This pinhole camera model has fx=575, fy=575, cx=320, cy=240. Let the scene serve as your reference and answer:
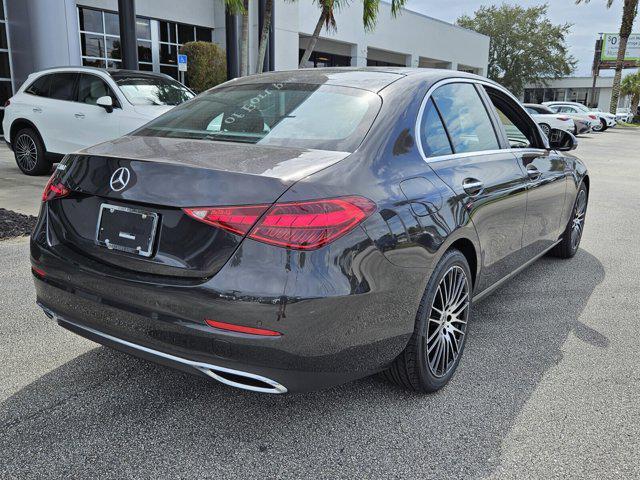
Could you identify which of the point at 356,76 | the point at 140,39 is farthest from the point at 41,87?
the point at 140,39

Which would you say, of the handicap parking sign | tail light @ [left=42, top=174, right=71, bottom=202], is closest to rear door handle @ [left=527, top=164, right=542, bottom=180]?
tail light @ [left=42, top=174, right=71, bottom=202]

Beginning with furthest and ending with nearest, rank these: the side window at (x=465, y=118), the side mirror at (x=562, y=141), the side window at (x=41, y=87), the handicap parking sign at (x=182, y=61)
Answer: the handicap parking sign at (x=182, y=61)
the side window at (x=41, y=87)
the side mirror at (x=562, y=141)
the side window at (x=465, y=118)

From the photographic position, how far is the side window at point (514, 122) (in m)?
4.12

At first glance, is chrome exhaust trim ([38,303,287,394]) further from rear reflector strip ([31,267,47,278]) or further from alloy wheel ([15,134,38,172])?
alloy wheel ([15,134,38,172])

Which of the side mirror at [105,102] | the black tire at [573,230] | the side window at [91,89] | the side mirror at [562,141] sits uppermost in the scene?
the side window at [91,89]

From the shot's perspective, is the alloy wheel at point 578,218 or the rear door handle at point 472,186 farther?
the alloy wheel at point 578,218

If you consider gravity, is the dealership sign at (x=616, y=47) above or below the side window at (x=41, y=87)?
above

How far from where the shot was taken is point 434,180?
2.81 metres

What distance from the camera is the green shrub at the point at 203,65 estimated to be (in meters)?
18.9

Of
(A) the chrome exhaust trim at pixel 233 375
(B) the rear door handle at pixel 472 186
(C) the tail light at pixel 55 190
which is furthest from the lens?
(B) the rear door handle at pixel 472 186

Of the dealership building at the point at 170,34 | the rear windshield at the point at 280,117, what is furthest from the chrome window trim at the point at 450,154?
the dealership building at the point at 170,34

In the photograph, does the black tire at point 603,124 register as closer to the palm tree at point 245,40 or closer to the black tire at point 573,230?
the palm tree at point 245,40

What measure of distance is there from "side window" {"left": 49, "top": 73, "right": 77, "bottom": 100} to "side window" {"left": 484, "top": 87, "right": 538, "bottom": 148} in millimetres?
7689

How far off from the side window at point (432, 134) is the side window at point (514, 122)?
110 centimetres
